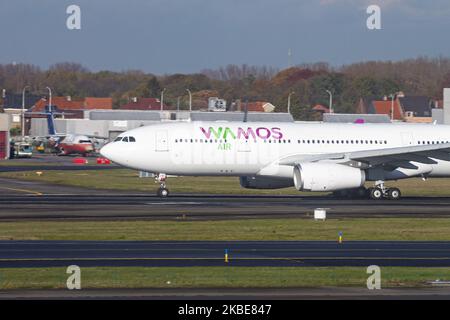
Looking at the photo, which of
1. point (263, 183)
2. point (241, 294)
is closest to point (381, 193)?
point (263, 183)

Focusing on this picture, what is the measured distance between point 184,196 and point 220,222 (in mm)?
15166

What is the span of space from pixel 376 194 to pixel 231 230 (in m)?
18.3

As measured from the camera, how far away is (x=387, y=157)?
51562mm

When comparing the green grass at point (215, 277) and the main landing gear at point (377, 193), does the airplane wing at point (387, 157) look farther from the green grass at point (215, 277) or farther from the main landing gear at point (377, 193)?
the green grass at point (215, 277)

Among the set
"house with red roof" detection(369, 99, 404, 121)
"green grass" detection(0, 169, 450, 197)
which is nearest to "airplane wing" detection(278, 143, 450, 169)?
"green grass" detection(0, 169, 450, 197)

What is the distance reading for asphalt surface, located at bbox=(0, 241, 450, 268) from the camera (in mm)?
27578

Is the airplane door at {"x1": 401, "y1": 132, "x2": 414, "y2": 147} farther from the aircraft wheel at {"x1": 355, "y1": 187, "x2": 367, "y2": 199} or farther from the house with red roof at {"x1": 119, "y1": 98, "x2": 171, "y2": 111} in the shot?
the house with red roof at {"x1": 119, "y1": 98, "x2": 171, "y2": 111}

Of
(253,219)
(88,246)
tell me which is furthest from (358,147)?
(88,246)

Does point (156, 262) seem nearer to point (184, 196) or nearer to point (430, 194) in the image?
point (184, 196)

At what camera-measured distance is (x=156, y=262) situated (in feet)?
90.5

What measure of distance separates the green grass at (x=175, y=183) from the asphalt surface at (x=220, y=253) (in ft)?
85.0

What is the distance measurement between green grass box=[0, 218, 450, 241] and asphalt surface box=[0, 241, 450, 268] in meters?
1.32

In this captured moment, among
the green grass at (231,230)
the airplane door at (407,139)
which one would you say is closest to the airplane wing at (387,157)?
the airplane door at (407,139)

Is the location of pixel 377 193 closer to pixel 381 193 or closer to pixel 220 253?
pixel 381 193
